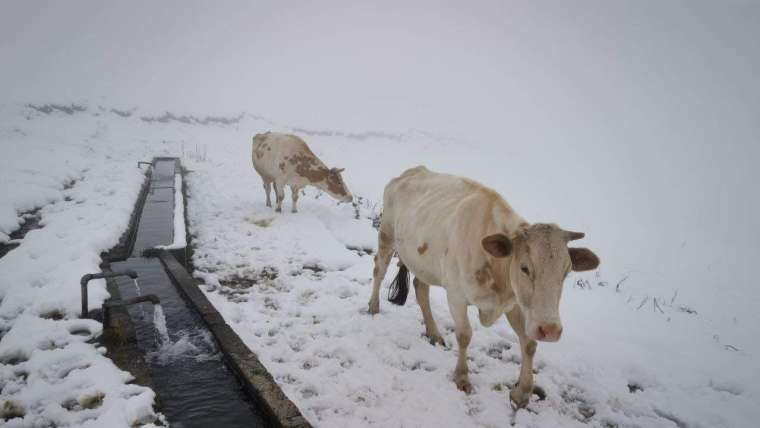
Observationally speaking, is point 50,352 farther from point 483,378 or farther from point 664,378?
point 664,378

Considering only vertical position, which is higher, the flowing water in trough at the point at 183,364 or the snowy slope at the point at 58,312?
the snowy slope at the point at 58,312

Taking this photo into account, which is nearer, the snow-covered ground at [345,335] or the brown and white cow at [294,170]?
the snow-covered ground at [345,335]

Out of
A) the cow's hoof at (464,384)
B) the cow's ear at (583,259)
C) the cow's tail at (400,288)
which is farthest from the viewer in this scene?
the cow's tail at (400,288)

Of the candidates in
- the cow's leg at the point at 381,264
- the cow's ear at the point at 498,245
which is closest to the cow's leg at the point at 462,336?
the cow's ear at the point at 498,245

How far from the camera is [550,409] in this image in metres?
3.50

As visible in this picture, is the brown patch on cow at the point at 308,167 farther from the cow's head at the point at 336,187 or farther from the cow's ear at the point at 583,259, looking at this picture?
the cow's ear at the point at 583,259

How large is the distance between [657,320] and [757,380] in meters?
→ 1.57

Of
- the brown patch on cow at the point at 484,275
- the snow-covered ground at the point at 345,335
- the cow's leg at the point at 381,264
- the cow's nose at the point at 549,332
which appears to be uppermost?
the brown patch on cow at the point at 484,275

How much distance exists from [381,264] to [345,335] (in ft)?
3.56

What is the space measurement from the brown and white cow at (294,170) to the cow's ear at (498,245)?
7640 mm

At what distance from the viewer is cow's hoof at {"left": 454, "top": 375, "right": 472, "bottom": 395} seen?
11.9ft

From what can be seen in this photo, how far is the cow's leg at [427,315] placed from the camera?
178 inches

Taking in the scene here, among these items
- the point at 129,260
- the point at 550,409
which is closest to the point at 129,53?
the point at 129,260

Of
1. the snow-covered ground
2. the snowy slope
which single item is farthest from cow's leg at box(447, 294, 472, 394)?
the snowy slope
